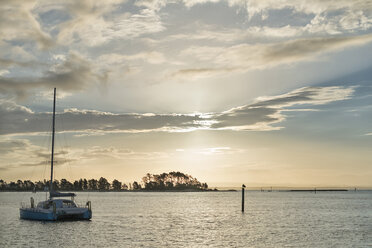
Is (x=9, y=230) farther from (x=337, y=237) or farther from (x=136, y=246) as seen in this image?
(x=337, y=237)

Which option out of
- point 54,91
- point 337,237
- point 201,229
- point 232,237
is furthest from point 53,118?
point 337,237

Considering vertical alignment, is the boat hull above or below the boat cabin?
below

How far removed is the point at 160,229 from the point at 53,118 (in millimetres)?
28369

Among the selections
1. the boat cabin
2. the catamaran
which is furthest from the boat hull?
the boat cabin

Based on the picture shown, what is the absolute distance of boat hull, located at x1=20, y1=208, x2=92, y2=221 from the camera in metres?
74.3

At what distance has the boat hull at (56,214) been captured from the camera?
74312 mm

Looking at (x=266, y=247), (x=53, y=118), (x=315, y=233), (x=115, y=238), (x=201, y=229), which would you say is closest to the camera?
(x=266, y=247)

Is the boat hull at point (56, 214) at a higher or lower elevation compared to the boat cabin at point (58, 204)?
lower

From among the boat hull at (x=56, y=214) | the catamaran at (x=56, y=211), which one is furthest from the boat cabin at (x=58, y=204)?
the boat hull at (x=56, y=214)

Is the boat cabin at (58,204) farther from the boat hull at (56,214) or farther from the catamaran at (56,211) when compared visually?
the boat hull at (56,214)

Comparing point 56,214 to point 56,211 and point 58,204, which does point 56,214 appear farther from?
point 58,204

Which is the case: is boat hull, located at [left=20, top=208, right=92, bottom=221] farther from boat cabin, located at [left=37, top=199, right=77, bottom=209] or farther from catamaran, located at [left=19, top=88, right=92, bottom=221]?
boat cabin, located at [left=37, top=199, right=77, bottom=209]

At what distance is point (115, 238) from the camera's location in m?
61.5

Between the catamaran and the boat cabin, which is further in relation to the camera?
the boat cabin
